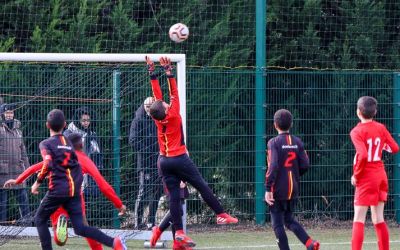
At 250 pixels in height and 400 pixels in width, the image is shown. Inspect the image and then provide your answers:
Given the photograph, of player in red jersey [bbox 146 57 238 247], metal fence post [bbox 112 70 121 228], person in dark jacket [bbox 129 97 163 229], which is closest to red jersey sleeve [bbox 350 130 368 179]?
player in red jersey [bbox 146 57 238 247]

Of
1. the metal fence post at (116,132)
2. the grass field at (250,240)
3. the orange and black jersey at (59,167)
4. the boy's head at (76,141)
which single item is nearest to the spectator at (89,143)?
the metal fence post at (116,132)

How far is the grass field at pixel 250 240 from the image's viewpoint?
474 inches

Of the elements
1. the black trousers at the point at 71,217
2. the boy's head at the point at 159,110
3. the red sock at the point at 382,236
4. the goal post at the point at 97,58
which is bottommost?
the red sock at the point at 382,236

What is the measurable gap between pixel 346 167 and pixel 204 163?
2295 millimetres

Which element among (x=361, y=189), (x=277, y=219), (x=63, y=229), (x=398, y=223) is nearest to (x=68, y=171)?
(x=63, y=229)

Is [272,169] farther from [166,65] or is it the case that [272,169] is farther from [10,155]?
[10,155]

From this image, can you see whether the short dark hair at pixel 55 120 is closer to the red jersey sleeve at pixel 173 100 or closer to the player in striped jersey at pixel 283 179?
the red jersey sleeve at pixel 173 100

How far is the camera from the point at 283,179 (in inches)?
396

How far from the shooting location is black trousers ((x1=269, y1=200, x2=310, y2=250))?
9.99m

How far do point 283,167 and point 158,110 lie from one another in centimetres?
152

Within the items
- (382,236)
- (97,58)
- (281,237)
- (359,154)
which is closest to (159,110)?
(97,58)

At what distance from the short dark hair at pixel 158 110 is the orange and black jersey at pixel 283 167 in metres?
1.29

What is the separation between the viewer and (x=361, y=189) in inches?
391

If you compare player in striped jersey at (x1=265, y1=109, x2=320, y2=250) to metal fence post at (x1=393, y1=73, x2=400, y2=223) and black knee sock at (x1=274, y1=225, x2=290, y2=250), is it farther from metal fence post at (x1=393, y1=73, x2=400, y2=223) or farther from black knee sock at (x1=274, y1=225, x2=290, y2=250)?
metal fence post at (x1=393, y1=73, x2=400, y2=223)
